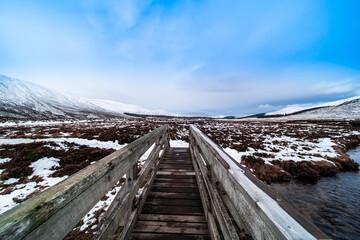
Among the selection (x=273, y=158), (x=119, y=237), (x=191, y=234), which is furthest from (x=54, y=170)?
(x=273, y=158)

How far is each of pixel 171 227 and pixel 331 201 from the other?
7008mm

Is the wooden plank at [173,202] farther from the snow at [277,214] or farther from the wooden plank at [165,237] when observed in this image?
the snow at [277,214]

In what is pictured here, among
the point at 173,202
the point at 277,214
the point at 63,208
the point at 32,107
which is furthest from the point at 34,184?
the point at 32,107

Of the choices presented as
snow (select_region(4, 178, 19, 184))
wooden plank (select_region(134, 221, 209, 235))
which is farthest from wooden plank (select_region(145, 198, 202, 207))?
snow (select_region(4, 178, 19, 184))

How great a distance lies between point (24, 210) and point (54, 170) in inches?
310

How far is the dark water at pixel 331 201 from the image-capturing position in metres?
4.55

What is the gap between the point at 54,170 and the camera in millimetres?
6641

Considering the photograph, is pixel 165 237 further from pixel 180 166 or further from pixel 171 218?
pixel 180 166

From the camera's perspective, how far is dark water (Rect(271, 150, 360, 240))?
4.55 m

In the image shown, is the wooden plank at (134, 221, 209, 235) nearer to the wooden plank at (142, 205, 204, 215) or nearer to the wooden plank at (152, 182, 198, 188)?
the wooden plank at (142, 205, 204, 215)

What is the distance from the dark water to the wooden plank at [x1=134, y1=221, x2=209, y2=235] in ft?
15.4

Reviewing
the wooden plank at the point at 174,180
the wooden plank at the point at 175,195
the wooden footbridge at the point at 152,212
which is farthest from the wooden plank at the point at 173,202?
the wooden plank at the point at 174,180

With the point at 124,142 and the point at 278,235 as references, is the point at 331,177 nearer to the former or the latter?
the point at 278,235

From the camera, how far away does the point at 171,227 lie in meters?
2.65
